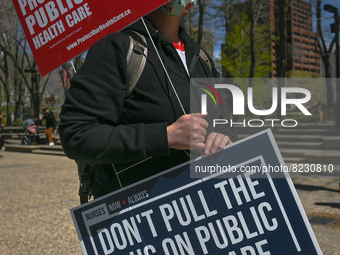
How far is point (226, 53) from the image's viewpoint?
106 feet

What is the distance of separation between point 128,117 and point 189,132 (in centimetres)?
26

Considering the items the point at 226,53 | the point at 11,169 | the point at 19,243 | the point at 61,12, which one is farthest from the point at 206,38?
the point at 61,12

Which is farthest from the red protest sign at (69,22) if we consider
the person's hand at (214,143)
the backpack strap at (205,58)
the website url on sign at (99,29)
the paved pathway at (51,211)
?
the paved pathway at (51,211)

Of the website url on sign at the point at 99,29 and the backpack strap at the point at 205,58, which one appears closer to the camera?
the website url on sign at the point at 99,29

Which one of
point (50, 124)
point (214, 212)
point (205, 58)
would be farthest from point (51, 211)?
point (50, 124)

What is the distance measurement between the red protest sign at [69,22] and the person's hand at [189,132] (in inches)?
16.9

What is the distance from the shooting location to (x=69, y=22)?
4.88 feet

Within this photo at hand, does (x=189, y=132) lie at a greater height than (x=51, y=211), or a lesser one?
greater

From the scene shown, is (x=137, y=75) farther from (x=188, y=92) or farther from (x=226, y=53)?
Result: (x=226, y=53)

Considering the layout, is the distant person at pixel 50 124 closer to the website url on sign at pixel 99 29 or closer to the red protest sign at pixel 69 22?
the red protest sign at pixel 69 22

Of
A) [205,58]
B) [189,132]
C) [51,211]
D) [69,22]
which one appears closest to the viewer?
[189,132]

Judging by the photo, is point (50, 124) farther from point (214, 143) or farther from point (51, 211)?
point (214, 143)

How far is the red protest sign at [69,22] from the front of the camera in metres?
1.43

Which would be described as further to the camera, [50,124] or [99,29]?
[50,124]
